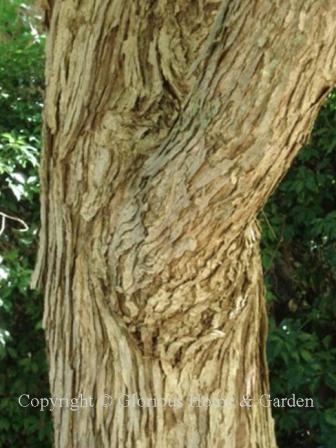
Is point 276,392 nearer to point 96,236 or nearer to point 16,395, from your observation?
point 16,395

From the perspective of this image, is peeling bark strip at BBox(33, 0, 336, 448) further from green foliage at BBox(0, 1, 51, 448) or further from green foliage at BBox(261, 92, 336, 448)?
green foliage at BBox(0, 1, 51, 448)

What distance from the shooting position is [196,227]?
183 centimetres

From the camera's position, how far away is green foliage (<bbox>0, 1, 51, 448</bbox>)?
11.1 ft

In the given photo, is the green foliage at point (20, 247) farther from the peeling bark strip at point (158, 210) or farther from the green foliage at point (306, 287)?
the peeling bark strip at point (158, 210)

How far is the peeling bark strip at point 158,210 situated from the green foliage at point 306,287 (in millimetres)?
1073

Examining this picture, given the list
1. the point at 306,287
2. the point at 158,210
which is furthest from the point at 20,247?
the point at 158,210

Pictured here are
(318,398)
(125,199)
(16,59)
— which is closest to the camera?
(125,199)

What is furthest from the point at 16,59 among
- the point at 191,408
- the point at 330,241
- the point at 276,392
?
the point at 191,408

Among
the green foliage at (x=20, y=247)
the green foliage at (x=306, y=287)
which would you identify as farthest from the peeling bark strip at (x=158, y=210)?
the green foliage at (x=20, y=247)

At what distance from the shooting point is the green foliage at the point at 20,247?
133 inches

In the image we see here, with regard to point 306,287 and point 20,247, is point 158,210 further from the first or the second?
point 306,287

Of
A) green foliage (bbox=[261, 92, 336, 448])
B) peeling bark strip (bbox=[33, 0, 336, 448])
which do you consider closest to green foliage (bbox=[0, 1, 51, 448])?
green foliage (bbox=[261, 92, 336, 448])

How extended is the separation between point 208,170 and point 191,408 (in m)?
0.67

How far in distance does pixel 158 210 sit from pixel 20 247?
179 centimetres
